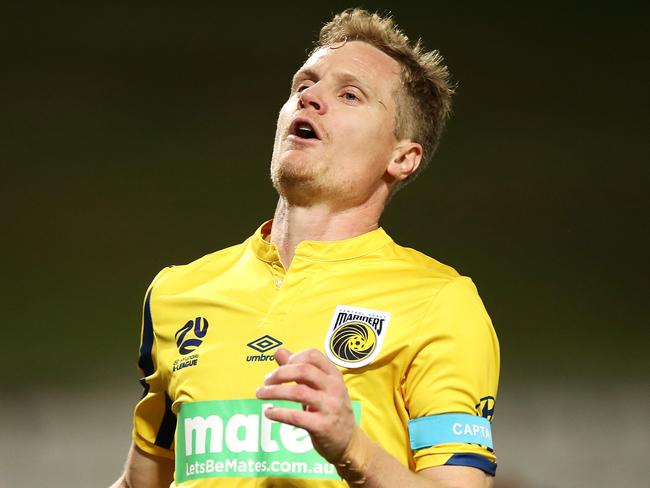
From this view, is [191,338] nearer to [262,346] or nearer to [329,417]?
[262,346]

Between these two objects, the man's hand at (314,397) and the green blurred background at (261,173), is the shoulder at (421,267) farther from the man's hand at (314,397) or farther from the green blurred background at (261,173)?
the green blurred background at (261,173)

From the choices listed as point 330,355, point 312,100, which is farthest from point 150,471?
point 312,100

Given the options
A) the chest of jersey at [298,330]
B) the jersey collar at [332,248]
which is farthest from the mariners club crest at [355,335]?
the jersey collar at [332,248]

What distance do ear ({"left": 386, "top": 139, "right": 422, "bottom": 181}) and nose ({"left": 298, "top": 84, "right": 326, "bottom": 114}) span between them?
0.17m

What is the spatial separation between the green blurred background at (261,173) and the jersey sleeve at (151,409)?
1.39 m

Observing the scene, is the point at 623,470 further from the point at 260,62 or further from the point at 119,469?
the point at 260,62

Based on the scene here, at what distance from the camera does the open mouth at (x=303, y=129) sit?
5.94 feet


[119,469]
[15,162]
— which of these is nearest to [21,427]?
[119,469]

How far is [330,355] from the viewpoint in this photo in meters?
1.59

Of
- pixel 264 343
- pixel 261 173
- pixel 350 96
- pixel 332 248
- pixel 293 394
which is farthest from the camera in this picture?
pixel 261 173

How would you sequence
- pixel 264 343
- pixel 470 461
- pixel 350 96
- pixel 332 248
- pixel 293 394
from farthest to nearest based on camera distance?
1. pixel 350 96
2. pixel 332 248
3. pixel 264 343
4. pixel 470 461
5. pixel 293 394

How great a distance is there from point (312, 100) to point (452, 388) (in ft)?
1.88

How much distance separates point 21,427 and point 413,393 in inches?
76.2

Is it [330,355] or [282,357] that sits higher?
[330,355]
